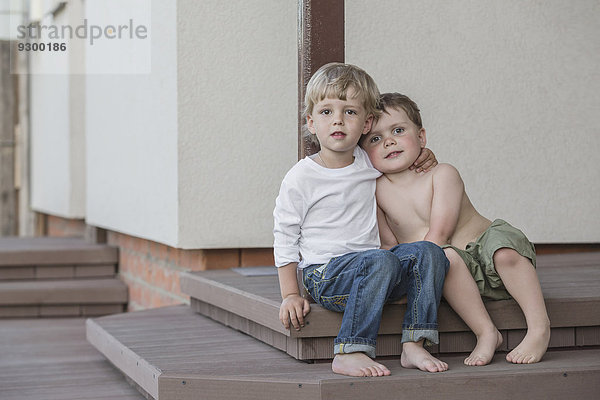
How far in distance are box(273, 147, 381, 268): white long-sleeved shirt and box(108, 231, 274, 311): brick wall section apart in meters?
1.34

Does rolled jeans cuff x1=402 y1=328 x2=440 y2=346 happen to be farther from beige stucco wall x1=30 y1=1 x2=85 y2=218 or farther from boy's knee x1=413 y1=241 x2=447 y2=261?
beige stucco wall x1=30 y1=1 x2=85 y2=218

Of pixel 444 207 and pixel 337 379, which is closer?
pixel 337 379

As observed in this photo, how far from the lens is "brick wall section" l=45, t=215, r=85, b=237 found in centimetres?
706

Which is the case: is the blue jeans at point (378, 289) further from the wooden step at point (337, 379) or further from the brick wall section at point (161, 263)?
the brick wall section at point (161, 263)

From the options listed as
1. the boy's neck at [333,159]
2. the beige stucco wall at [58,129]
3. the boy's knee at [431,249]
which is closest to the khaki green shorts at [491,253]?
the boy's knee at [431,249]

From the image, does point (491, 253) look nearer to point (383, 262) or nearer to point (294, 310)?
point (383, 262)

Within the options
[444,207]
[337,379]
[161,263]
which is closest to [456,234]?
[444,207]

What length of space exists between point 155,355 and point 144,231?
174cm

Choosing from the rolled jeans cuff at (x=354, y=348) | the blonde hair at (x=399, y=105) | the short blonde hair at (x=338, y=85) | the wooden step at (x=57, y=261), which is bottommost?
the wooden step at (x=57, y=261)

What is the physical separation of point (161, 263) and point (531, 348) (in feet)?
8.25

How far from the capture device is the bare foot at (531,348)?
99.6 inches

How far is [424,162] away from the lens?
9.37 feet

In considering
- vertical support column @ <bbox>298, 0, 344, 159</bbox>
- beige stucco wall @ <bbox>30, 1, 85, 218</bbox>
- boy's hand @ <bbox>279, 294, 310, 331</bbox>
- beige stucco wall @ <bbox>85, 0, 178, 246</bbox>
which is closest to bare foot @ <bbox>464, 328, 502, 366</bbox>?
boy's hand @ <bbox>279, 294, 310, 331</bbox>

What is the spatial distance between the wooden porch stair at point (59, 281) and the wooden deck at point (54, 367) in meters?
0.23
